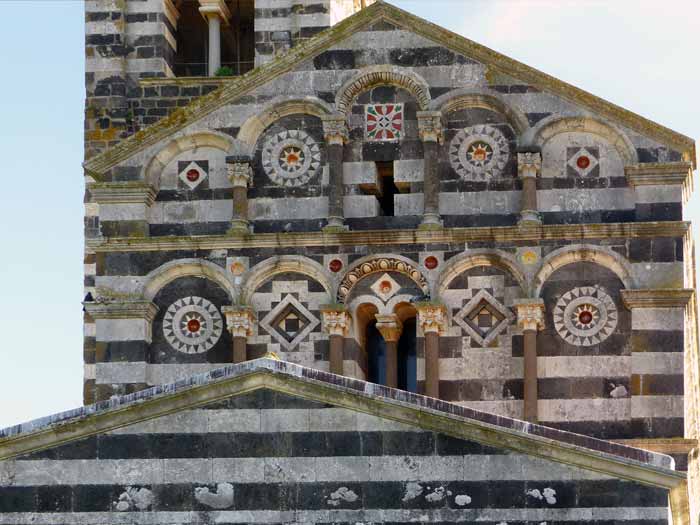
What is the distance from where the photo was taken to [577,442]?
33.8 m

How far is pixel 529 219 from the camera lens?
4334 cm

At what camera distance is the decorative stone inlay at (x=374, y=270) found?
143ft

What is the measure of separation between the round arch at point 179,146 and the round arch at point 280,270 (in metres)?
1.93

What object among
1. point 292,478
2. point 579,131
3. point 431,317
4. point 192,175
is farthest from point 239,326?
point 292,478

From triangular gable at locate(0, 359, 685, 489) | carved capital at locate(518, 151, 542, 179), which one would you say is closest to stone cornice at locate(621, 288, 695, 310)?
carved capital at locate(518, 151, 542, 179)

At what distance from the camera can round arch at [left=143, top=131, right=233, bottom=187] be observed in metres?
44.5

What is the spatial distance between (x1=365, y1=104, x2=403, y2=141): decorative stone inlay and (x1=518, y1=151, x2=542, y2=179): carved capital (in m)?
1.91

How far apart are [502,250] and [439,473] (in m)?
10.3

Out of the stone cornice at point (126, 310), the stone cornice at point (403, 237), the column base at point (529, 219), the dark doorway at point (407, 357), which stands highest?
the column base at point (529, 219)

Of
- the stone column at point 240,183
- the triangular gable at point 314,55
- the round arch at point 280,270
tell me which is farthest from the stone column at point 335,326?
the triangular gable at point 314,55

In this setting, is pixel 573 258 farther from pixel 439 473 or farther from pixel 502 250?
pixel 439 473

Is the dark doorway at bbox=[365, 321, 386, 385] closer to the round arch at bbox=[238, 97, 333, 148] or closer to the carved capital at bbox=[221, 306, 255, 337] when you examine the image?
the carved capital at bbox=[221, 306, 255, 337]

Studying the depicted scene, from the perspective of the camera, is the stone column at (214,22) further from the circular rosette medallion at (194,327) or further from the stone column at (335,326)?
the stone column at (335,326)

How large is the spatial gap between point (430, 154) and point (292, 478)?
11209mm
